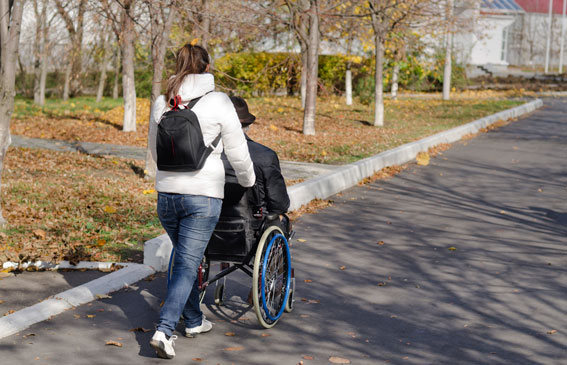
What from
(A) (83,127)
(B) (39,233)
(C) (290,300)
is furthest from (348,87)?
(C) (290,300)

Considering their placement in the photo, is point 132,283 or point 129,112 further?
point 129,112

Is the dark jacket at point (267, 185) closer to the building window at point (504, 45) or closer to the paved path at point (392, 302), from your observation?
the paved path at point (392, 302)

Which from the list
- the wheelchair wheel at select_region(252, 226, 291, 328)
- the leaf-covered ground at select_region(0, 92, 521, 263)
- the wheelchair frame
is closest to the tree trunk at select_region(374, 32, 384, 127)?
the leaf-covered ground at select_region(0, 92, 521, 263)

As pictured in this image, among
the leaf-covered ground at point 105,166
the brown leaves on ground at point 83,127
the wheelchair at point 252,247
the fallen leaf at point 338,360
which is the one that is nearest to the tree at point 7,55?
the leaf-covered ground at point 105,166

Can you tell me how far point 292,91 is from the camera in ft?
104

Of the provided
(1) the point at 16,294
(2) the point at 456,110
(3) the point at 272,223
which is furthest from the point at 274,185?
(2) the point at 456,110

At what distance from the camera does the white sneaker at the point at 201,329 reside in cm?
520

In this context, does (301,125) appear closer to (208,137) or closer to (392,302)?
(392,302)

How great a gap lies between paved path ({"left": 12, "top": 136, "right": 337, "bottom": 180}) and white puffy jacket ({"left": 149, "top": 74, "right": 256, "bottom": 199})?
7056mm

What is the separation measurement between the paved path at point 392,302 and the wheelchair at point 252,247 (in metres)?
0.22

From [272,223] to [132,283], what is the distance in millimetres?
1633

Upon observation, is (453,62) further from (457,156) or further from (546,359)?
(546,359)

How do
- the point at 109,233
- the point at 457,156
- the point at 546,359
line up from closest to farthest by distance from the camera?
the point at 546,359 → the point at 109,233 → the point at 457,156

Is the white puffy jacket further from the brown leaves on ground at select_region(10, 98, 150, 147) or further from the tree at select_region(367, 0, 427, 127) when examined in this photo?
the tree at select_region(367, 0, 427, 127)
